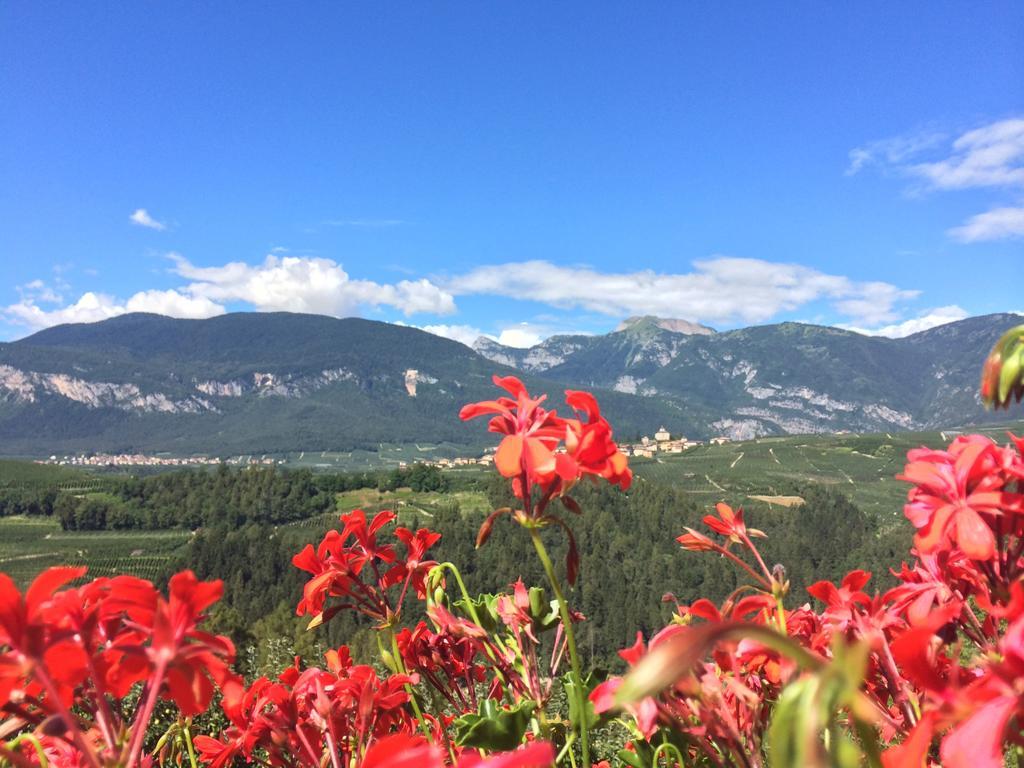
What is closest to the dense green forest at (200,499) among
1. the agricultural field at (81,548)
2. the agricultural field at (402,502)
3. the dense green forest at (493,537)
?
the dense green forest at (493,537)

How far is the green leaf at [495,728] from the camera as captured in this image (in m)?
1.33

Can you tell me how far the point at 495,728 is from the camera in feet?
4.40

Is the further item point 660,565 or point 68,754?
point 660,565

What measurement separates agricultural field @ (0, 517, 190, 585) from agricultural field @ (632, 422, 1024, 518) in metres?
75.2

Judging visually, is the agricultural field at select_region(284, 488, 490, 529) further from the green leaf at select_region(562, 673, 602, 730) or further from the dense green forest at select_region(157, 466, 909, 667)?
the green leaf at select_region(562, 673, 602, 730)

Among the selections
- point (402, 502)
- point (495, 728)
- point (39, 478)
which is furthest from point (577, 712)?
point (39, 478)

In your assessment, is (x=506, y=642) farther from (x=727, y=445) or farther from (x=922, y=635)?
(x=727, y=445)

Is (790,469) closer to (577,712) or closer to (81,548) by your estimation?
(81,548)

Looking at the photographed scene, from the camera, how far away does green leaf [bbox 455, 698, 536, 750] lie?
1.33 m

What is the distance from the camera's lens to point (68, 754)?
1299 millimetres

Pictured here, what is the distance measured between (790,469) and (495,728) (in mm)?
136636

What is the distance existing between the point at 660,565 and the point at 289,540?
47.0m

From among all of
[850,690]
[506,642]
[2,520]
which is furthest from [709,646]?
[2,520]

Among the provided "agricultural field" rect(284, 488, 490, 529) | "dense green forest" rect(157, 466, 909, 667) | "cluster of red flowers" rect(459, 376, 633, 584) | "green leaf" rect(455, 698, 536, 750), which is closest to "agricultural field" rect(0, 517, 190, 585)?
"dense green forest" rect(157, 466, 909, 667)
